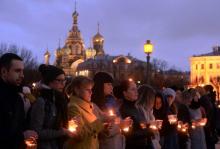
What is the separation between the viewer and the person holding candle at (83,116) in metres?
6.45

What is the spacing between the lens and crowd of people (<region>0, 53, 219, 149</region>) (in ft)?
17.4

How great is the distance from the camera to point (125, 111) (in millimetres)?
8070

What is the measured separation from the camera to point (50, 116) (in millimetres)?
6344

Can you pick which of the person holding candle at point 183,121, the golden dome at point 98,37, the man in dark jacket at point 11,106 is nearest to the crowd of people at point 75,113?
the man in dark jacket at point 11,106

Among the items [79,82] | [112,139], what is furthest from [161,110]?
[79,82]

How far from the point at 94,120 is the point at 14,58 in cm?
158

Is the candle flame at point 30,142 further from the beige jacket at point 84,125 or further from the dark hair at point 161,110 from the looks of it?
the dark hair at point 161,110

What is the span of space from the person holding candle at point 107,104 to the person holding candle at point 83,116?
0.53 metres

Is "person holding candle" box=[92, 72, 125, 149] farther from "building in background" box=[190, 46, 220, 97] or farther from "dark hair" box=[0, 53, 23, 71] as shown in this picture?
"building in background" box=[190, 46, 220, 97]

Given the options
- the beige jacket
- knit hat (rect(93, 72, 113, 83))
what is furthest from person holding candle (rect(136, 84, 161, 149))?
the beige jacket

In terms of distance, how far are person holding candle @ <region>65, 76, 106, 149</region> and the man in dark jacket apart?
1.12 metres

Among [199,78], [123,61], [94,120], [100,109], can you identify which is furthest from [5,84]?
[199,78]

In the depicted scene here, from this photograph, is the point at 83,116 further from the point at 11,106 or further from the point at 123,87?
the point at 123,87

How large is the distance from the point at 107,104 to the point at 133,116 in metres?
0.50
